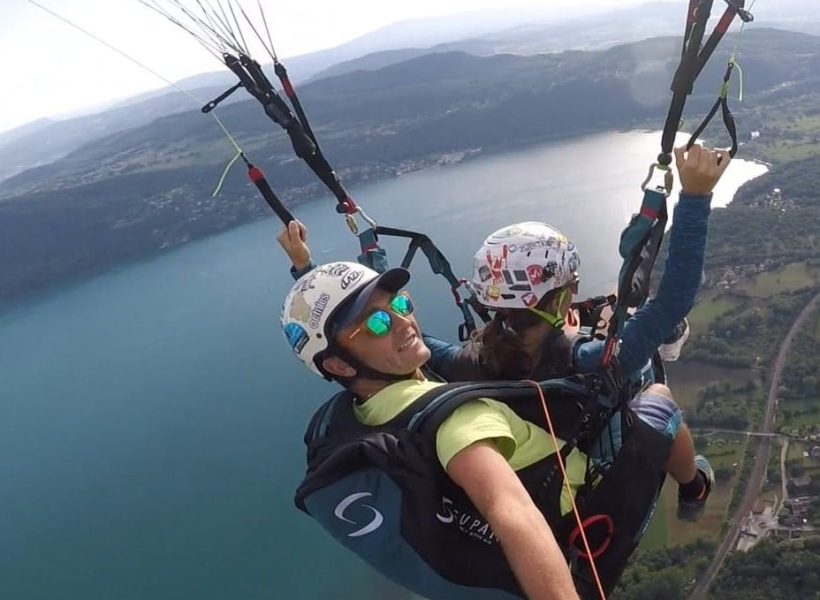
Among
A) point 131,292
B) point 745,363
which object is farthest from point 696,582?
point 131,292

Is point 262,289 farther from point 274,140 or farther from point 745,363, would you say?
point 274,140

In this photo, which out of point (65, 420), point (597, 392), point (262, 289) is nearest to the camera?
point (597, 392)

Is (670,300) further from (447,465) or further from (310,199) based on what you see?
(310,199)

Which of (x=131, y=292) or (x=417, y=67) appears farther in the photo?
(x=417, y=67)

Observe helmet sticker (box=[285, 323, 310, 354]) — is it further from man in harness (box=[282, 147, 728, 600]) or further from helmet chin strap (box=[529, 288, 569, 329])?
helmet chin strap (box=[529, 288, 569, 329])

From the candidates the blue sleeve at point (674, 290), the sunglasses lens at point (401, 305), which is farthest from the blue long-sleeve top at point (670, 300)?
the sunglasses lens at point (401, 305)

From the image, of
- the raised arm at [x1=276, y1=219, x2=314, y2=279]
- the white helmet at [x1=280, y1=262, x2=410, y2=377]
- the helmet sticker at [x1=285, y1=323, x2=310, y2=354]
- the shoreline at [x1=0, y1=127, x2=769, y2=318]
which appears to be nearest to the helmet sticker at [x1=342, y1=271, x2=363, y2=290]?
the white helmet at [x1=280, y1=262, x2=410, y2=377]
